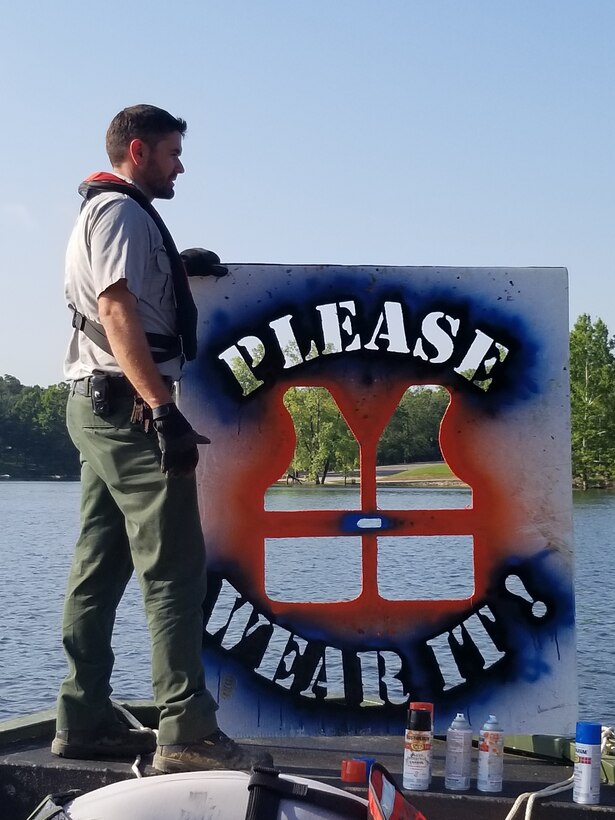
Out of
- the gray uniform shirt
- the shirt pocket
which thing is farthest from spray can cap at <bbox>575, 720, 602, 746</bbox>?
the shirt pocket

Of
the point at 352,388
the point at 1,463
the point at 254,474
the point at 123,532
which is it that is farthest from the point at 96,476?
the point at 1,463

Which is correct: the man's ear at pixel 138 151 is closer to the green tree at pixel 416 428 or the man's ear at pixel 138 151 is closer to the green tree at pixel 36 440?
the green tree at pixel 416 428

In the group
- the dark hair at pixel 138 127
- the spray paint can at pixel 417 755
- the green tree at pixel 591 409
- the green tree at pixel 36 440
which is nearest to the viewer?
the spray paint can at pixel 417 755

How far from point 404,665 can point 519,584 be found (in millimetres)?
413

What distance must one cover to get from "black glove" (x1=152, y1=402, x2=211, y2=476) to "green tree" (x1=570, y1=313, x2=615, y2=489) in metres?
46.4

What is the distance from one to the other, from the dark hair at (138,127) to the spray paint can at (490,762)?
172cm

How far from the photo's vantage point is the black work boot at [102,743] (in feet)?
9.71

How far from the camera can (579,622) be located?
1077cm

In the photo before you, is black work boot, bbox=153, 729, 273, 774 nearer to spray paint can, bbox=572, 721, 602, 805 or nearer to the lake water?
spray paint can, bbox=572, 721, 602, 805

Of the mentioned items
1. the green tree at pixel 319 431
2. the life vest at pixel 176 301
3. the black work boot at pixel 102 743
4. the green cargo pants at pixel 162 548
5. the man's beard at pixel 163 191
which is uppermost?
the green tree at pixel 319 431

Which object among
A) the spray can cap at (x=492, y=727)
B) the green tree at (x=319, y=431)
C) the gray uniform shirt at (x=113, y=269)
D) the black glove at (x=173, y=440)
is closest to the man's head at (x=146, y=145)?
the gray uniform shirt at (x=113, y=269)

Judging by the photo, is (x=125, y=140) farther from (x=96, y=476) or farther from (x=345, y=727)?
(x=345, y=727)

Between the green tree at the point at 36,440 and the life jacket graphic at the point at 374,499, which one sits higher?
the green tree at the point at 36,440

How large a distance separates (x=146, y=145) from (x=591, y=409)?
4712 cm
